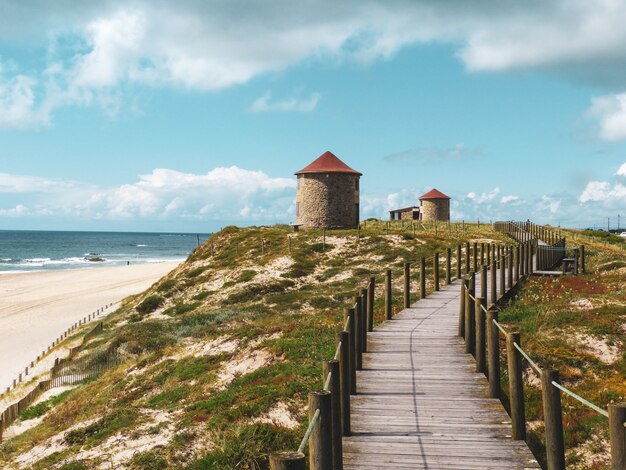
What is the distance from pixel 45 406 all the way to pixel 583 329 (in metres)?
16.1

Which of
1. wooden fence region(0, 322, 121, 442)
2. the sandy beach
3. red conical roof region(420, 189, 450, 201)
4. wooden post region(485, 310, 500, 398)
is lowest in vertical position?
the sandy beach

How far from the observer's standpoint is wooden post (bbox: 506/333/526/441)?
7.29 m

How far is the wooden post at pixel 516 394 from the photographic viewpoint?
7.29m

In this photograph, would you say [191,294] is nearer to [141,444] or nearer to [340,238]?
[340,238]

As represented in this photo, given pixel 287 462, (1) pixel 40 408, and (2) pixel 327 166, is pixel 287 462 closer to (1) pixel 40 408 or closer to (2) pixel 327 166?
(1) pixel 40 408

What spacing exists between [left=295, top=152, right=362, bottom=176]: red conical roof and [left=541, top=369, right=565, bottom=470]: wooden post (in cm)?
4581

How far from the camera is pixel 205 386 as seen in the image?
13414 millimetres

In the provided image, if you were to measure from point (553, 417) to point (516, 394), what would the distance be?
130cm

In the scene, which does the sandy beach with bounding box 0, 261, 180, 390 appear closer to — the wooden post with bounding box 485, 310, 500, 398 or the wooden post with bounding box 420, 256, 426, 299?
the wooden post with bounding box 420, 256, 426, 299

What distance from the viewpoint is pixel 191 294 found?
33969 millimetres

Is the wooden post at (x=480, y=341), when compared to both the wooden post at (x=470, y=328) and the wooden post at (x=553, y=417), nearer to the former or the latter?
the wooden post at (x=470, y=328)

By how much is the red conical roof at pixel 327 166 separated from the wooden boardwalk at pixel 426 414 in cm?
3981

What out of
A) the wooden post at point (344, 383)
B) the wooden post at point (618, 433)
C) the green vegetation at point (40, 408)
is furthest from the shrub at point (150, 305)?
the wooden post at point (618, 433)

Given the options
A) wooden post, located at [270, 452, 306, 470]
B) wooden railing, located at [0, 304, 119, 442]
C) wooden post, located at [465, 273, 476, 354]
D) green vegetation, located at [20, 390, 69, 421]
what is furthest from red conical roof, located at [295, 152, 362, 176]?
wooden post, located at [270, 452, 306, 470]
